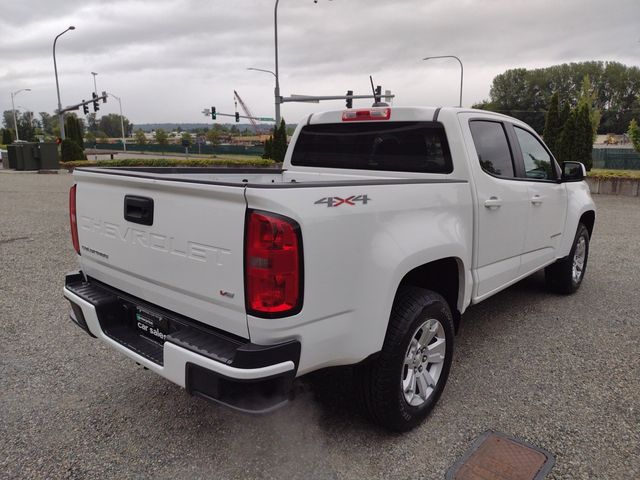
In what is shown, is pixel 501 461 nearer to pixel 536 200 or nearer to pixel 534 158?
pixel 536 200

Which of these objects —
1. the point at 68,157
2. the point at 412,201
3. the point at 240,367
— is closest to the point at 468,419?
the point at 412,201

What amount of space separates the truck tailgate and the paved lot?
33.5 inches

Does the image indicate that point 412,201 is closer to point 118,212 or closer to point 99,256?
point 118,212

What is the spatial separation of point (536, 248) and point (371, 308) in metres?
2.49

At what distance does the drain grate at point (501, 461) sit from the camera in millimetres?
2539

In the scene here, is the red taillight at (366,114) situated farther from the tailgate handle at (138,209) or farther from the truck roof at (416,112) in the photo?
the tailgate handle at (138,209)

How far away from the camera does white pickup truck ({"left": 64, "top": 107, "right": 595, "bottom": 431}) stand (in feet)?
7.11

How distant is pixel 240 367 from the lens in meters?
2.12

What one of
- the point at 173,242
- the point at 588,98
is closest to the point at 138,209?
the point at 173,242

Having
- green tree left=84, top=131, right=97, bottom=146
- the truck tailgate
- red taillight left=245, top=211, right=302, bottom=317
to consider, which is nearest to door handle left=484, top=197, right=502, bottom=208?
red taillight left=245, top=211, right=302, bottom=317

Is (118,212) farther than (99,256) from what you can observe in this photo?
No

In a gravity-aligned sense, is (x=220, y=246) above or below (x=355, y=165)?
below

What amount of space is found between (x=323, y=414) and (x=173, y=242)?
1473mm

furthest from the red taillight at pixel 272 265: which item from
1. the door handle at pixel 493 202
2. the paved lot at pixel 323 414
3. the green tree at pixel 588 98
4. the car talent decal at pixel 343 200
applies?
the green tree at pixel 588 98
